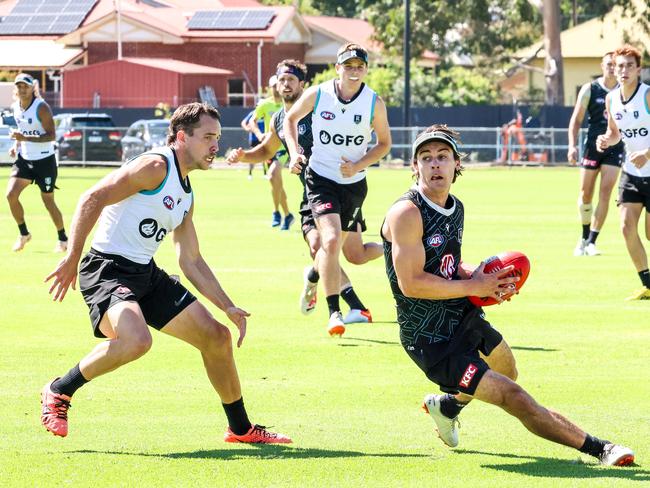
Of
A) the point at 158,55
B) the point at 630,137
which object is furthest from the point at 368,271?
the point at 158,55

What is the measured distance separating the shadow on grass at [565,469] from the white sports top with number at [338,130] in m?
5.30

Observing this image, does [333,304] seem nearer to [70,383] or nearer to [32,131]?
[70,383]

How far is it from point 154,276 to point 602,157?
1084cm

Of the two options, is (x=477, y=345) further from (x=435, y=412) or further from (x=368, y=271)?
(x=368, y=271)

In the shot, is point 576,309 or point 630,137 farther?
point 630,137

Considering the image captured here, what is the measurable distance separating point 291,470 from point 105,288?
1.49 meters

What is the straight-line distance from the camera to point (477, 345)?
7.27 meters

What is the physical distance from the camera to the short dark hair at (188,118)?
300 inches

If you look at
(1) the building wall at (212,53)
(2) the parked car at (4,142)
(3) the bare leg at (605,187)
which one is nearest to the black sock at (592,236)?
(3) the bare leg at (605,187)

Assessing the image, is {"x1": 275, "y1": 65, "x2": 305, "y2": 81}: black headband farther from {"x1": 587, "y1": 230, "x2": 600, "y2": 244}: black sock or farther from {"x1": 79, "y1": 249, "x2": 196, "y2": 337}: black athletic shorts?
{"x1": 79, "y1": 249, "x2": 196, "y2": 337}: black athletic shorts

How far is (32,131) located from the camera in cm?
1873

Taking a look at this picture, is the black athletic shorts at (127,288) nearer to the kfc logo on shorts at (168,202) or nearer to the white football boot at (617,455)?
the kfc logo on shorts at (168,202)

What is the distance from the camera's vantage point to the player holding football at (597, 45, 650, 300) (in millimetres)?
13703

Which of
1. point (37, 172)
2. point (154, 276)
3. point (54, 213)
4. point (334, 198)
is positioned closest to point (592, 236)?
point (334, 198)
